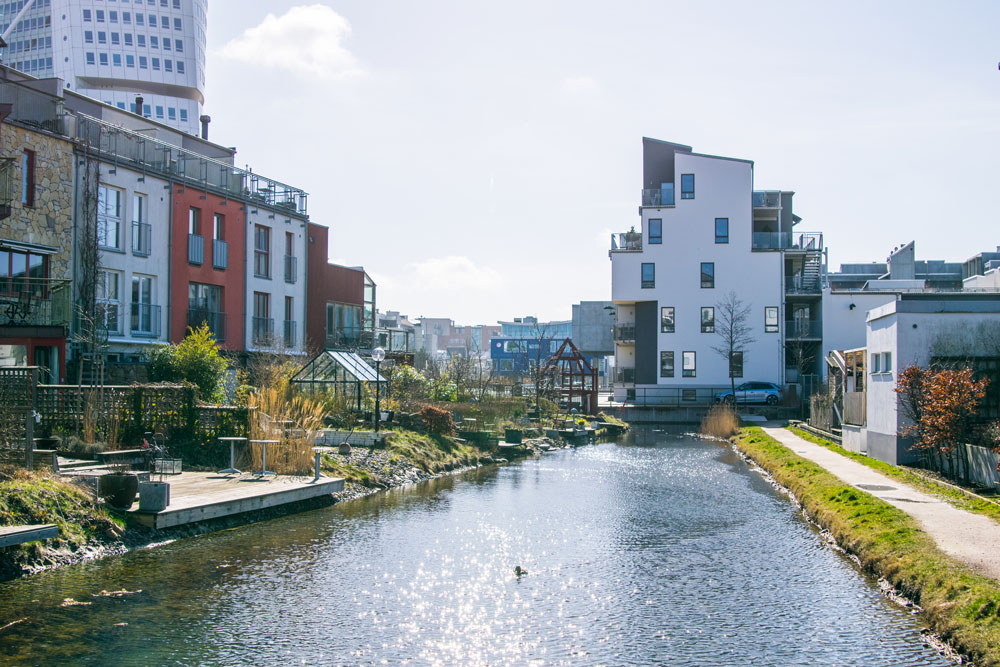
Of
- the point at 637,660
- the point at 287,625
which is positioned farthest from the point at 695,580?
the point at 287,625

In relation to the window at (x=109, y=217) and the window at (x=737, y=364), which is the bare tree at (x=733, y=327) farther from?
the window at (x=109, y=217)

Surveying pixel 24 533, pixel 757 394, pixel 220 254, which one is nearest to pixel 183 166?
pixel 220 254

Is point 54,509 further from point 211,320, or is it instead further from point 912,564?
point 211,320

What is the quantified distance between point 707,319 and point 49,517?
47.9m

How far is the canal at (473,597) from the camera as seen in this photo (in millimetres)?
9773

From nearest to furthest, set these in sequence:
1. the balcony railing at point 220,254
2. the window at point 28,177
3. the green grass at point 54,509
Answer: the green grass at point 54,509
the window at point 28,177
the balcony railing at point 220,254

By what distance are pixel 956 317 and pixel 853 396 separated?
24.8 ft

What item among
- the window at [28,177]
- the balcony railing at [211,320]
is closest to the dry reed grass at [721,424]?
the balcony railing at [211,320]

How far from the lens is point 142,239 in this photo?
29.5 meters

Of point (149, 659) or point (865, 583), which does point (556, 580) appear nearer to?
point (865, 583)

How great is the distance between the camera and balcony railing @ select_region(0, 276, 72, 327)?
73.2ft

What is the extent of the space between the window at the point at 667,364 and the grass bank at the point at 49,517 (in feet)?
150

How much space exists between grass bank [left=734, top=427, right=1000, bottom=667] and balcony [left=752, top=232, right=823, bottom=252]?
122 feet

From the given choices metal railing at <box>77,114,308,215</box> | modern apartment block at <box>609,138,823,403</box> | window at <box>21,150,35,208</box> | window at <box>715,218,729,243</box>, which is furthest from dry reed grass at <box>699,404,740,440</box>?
window at <box>21,150,35,208</box>
